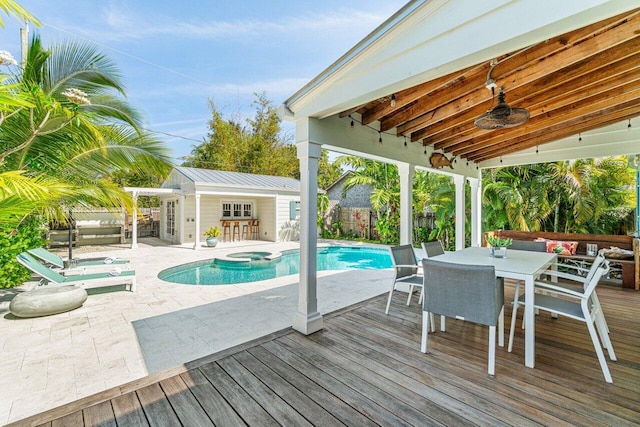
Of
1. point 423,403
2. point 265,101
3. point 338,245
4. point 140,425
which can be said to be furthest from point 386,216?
point 265,101

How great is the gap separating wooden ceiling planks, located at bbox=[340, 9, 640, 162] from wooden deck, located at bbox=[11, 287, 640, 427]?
279cm

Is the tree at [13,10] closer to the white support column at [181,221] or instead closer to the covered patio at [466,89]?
the covered patio at [466,89]

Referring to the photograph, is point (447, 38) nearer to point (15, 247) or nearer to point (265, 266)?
point (15, 247)

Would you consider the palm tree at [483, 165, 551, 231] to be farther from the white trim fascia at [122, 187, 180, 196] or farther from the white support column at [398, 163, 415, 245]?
the white trim fascia at [122, 187, 180, 196]

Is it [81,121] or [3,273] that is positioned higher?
[81,121]

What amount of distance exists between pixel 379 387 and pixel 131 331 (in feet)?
9.88

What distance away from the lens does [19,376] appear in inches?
100

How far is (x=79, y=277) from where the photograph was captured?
4.95 metres

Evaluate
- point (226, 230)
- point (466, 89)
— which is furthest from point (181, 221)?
point (466, 89)

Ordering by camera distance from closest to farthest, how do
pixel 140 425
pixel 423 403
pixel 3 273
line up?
1. pixel 140 425
2. pixel 423 403
3. pixel 3 273

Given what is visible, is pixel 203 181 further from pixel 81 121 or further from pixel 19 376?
pixel 19 376

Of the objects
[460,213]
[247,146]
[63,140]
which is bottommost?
[460,213]

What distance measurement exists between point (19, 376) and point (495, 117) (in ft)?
16.8

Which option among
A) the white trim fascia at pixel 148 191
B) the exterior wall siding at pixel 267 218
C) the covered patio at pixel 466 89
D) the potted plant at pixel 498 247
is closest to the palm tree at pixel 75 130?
the covered patio at pixel 466 89
